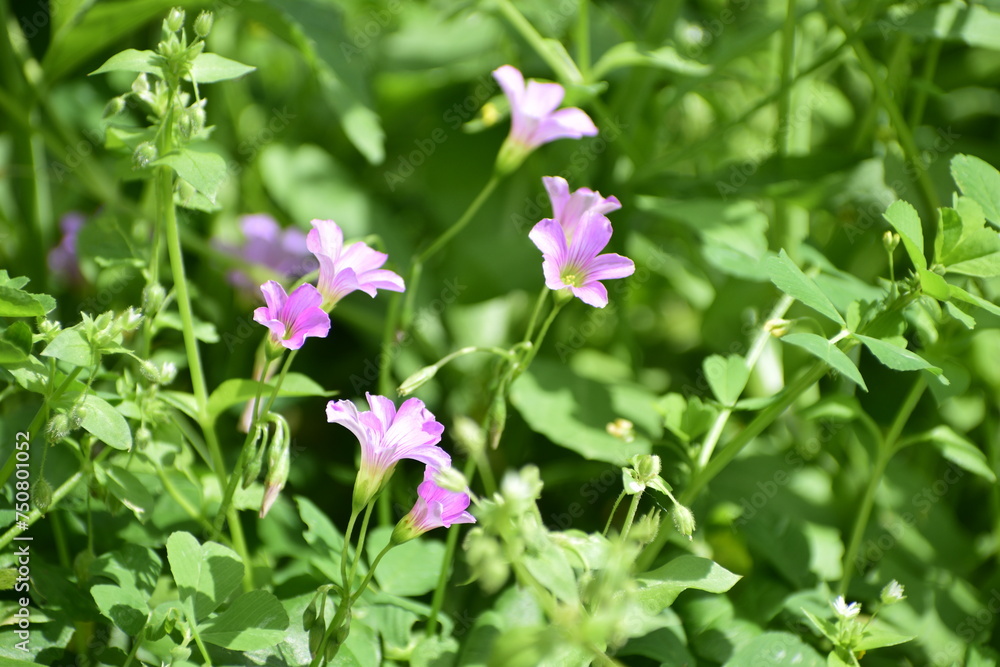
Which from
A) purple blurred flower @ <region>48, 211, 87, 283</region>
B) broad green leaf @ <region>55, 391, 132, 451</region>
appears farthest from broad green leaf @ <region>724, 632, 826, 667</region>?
purple blurred flower @ <region>48, 211, 87, 283</region>

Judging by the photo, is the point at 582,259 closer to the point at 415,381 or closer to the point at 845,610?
the point at 415,381

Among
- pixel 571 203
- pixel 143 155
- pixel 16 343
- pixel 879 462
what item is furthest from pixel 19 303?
pixel 879 462

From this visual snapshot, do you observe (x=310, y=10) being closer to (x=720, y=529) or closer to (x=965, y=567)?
(x=720, y=529)

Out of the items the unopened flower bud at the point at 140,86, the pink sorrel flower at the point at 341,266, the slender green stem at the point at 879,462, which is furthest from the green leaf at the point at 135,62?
the slender green stem at the point at 879,462

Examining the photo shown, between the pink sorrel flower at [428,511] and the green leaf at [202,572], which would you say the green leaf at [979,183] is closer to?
the pink sorrel flower at [428,511]

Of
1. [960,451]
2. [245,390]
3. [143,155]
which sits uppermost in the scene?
[143,155]

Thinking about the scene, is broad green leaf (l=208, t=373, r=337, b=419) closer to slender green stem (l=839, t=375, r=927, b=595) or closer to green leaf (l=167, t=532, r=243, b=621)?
green leaf (l=167, t=532, r=243, b=621)
